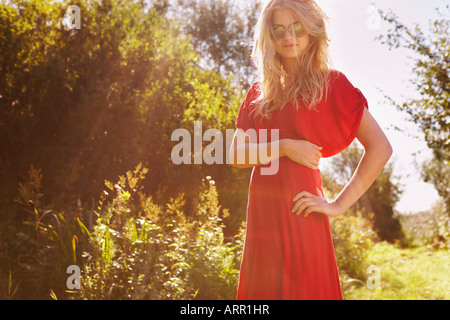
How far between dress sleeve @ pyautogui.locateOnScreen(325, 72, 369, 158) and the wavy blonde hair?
58 millimetres

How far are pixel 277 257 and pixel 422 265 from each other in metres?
9.01

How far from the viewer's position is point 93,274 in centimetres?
439

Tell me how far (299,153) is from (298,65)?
0.48 meters

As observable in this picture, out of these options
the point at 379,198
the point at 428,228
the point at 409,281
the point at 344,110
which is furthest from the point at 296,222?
the point at 379,198

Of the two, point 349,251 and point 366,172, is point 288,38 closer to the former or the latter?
point 366,172

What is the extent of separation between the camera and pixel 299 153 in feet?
6.25

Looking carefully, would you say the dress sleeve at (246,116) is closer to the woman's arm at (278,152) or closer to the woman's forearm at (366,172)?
the woman's arm at (278,152)

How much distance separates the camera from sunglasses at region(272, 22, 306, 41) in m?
2.03

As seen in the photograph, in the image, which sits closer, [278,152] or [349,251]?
[278,152]

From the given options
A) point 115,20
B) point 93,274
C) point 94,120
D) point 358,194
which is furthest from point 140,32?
point 358,194

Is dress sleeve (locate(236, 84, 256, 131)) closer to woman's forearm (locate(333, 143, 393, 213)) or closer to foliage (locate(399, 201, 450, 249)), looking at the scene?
woman's forearm (locate(333, 143, 393, 213))

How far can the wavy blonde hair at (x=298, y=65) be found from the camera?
1991mm

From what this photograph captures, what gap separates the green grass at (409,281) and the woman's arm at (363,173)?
15.4 feet

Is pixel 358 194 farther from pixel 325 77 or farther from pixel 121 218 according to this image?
pixel 121 218
